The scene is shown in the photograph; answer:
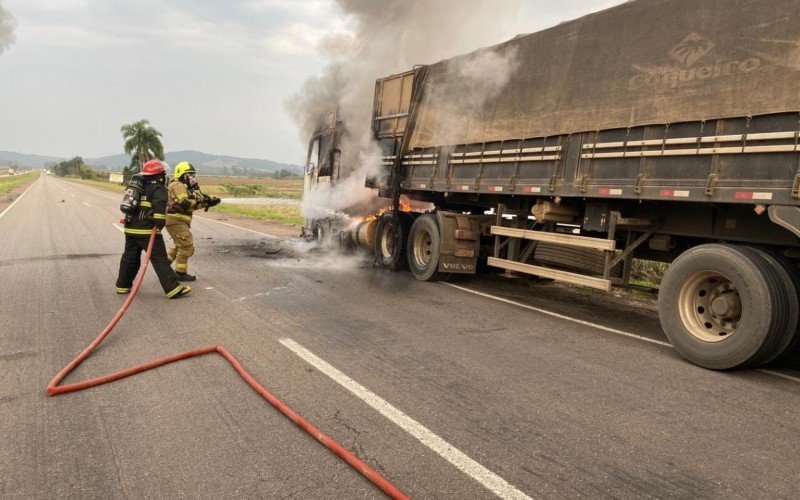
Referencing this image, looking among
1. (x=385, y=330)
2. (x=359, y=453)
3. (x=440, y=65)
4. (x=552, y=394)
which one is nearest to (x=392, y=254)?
(x=440, y=65)

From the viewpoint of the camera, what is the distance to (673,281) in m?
5.05

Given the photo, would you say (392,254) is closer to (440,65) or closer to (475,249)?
(475,249)

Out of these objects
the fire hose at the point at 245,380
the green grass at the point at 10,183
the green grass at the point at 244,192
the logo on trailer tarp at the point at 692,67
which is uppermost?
the logo on trailer tarp at the point at 692,67

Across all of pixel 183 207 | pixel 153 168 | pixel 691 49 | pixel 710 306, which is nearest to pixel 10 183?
pixel 183 207

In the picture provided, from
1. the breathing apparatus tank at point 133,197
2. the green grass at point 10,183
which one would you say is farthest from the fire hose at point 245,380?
the green grass at point 10,183

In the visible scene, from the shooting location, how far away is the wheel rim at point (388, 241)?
979cm

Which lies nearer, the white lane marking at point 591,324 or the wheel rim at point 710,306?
the white lane marking at point 591,324

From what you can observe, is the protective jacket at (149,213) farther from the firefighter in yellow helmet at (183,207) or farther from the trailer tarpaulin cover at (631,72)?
the trailer tarpaulin cover at (631,72)

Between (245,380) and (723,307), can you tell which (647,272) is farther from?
(245,380)

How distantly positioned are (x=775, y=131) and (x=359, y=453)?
13.6 ft

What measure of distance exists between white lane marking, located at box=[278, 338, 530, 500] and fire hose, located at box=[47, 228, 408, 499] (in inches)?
16.8

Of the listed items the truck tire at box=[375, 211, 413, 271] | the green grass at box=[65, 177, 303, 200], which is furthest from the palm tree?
the truck tire at box=[375, 211, 413, 271]

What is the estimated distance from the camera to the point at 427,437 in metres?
3.13

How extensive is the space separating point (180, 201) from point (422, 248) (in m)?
3.89
